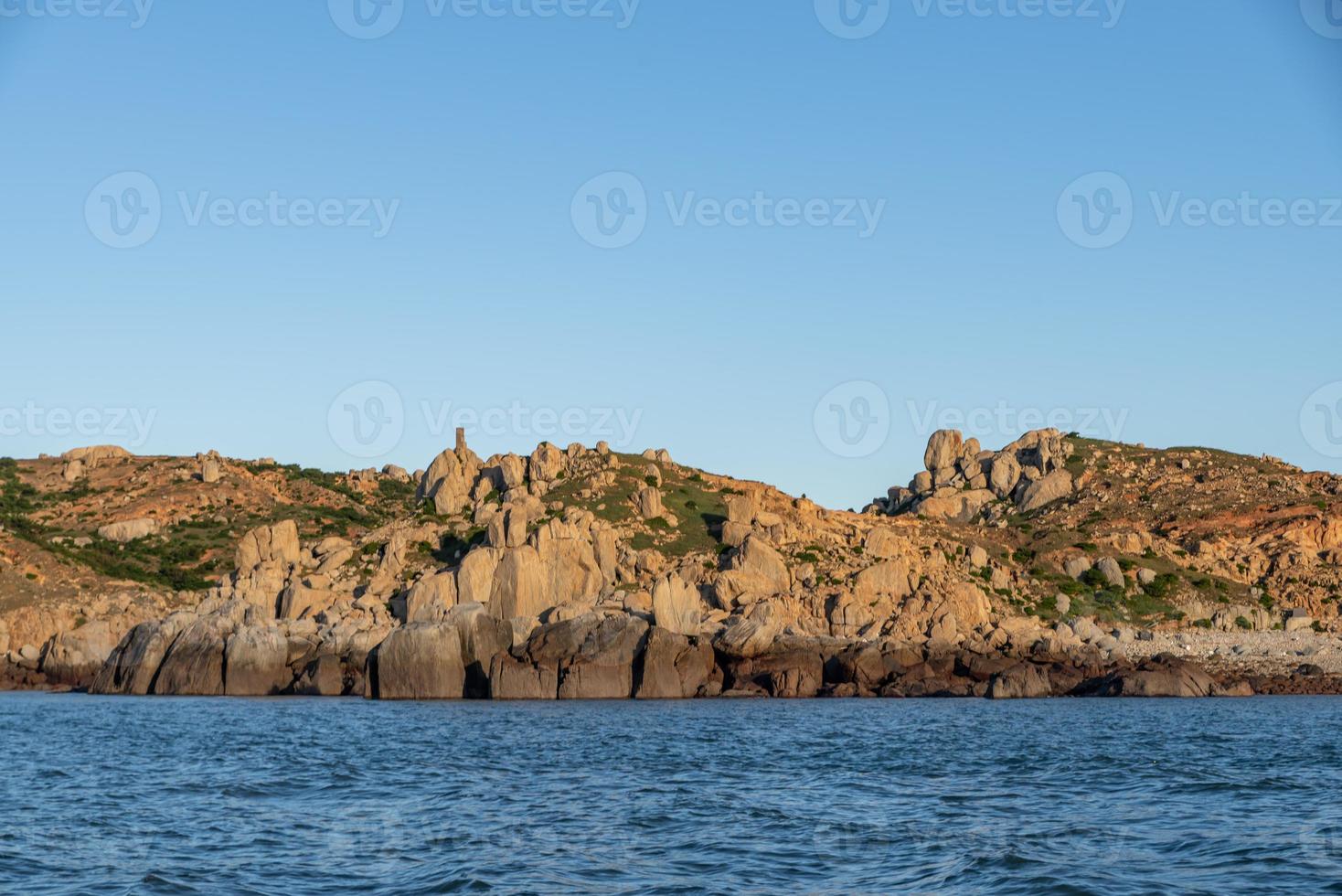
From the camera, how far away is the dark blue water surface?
26859 millimetres

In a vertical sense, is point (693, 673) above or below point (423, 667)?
below

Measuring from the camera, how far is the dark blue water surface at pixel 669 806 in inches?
1057

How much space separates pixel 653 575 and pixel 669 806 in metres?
72.2

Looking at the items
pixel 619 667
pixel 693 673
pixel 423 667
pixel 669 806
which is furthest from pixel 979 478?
pixel 669 806

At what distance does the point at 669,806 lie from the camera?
36312 mm

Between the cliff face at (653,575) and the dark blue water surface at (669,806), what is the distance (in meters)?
27.7

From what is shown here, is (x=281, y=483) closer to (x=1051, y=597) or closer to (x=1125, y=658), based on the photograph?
(x=1051, y=597)

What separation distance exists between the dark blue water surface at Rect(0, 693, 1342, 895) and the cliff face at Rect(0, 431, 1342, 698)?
90.8ft

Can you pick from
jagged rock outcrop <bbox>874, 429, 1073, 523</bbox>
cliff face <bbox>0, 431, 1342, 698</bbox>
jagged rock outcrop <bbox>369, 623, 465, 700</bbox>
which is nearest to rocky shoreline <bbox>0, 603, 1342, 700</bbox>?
jagged rock outcrop <bbox>369, 623, 465, 700</bbox>

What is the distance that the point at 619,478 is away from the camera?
14238cm

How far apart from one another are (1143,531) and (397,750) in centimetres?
10827

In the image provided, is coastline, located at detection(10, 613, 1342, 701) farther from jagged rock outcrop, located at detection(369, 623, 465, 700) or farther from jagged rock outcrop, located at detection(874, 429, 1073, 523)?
jagged rock outcrop, located at detection(874, 429, 1073, 523)

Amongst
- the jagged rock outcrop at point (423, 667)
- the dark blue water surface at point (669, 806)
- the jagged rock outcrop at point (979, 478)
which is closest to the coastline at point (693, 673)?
the jagged rock outcrop at point (423, 667)

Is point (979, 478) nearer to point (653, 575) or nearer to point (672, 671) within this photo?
point (653, 575)
